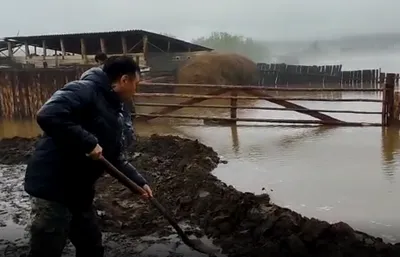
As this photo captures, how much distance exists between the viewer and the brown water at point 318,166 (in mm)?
5977

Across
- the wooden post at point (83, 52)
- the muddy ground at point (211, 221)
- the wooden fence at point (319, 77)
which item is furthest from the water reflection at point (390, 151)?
the wooden fence at point (319, 77)

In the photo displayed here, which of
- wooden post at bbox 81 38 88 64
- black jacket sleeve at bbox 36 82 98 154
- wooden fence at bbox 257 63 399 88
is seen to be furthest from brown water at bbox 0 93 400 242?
wooden fence at bbox 257 63 399 88

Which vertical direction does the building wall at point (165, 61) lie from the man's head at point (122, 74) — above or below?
above

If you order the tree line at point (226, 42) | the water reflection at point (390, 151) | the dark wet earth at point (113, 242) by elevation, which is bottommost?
the dark wet earth at point (113, 242)

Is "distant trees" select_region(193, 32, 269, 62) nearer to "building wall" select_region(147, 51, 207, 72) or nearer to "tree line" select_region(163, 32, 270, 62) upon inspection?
"tree line" select_region(163, 32, 270, 62)

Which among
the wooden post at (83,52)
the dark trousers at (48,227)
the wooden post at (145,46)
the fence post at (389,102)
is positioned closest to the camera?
the dark trousers at (48,227)

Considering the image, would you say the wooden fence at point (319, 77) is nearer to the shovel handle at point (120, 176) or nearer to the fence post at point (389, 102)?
the fence post at point (389, 102)

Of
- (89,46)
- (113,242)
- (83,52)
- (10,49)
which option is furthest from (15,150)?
(10,49)

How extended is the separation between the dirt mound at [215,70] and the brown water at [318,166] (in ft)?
29.1

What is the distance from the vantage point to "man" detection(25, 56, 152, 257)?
10.7 feet

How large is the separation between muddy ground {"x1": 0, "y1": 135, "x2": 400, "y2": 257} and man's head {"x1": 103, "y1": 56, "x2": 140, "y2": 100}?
1957mm

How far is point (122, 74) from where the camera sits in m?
3.45

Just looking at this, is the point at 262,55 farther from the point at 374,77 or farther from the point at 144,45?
the point at 144,45

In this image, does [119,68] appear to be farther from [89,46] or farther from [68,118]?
[89,46]
